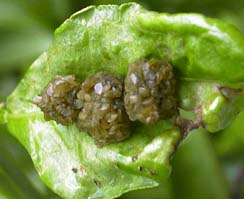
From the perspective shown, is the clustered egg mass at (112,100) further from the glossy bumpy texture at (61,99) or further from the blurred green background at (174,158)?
the blurred green background at (174,158)

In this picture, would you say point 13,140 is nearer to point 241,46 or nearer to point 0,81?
point 0,81

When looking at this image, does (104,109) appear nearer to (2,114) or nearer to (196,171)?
(2,114)

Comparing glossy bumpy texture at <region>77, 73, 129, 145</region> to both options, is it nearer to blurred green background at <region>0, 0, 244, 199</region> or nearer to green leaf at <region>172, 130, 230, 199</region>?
blurred green background at <region>0, 0, 244, 199</region>

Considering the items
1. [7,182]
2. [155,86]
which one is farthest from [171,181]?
[155,86]

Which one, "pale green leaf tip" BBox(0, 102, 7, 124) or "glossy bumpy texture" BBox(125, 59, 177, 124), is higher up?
"glossy bumpy texture" BBox(125, 59, 177, 124)

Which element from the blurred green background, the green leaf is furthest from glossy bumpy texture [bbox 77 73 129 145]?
the green leaf

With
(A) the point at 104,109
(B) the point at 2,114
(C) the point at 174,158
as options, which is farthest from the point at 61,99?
(C) the point at 174,158

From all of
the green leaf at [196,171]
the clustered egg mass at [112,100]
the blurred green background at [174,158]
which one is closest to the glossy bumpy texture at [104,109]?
the clustered egg mass at [112,100]

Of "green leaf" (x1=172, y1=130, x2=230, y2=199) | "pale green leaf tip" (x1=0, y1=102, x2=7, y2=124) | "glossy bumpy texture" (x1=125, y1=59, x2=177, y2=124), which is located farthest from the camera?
"green leaf" (x1=172, y1=130, x2=230, y2=199)
